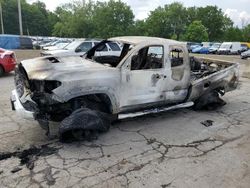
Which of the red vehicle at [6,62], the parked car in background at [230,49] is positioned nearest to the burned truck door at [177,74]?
the red vehicle at [6,62]

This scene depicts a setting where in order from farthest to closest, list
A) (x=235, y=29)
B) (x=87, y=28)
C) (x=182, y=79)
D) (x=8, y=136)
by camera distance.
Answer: (x=235, y=29)
(x=87, y=28)
(x=182, y=79)
(x=8, y=136)

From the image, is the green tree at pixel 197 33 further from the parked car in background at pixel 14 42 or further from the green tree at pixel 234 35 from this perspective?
the parked car in background at pixel 14 42

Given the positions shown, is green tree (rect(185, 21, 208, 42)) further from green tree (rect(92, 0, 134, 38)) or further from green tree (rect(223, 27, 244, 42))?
green tree (rect(92, 0, 134, 38))

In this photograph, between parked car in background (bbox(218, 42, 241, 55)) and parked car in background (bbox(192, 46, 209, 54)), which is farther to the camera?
parked car in background (bbox(192, 46, 209, 54))

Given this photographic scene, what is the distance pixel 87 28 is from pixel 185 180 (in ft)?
219

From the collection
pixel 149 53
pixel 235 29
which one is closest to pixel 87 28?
pixel 235 29

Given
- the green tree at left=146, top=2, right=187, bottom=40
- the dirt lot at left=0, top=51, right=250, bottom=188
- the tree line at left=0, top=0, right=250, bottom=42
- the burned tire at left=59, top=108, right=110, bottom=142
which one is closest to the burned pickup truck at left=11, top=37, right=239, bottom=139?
the burned tire at left=59, top=108, right=110, bottom=142

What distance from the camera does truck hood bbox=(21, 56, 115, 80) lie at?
459cm

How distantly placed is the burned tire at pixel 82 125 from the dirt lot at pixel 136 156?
146 mm

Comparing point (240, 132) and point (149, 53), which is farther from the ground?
point (149, 53)

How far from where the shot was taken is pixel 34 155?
4387mm

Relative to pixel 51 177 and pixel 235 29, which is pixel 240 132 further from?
pixel 235 29

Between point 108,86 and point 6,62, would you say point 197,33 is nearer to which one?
point 6,62

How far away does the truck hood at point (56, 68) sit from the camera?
4.59 meters
